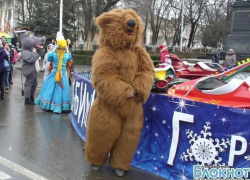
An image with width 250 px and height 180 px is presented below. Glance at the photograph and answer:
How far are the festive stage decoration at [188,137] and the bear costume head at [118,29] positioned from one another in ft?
3.05

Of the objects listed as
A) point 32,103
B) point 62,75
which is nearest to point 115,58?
point 62,75

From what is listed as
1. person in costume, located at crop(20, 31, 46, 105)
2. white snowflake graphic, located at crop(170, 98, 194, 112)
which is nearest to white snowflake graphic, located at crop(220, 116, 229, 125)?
white snowflake graphic, located at crop(170, 98, 194, 112)

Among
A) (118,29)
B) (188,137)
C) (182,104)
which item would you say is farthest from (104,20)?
(188,137)

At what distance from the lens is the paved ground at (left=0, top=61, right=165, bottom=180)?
13.0ft

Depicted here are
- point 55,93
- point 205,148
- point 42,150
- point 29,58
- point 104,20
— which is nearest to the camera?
point 205,148

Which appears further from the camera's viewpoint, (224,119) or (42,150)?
(42,150)

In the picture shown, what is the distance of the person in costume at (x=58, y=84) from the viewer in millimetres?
7293

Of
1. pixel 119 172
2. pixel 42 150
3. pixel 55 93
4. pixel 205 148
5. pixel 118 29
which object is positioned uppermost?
pixel 118 29

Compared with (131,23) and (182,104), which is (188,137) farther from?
(131,23)

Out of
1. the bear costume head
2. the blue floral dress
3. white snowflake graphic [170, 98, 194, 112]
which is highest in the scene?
the bear costume head

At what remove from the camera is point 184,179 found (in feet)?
12.3

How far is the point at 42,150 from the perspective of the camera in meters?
4.87

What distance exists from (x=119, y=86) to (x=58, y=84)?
13.5ft

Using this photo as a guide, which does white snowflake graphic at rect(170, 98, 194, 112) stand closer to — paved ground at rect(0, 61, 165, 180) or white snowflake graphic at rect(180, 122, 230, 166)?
white snowflake graphic at rect(180, 122, 230, 166)
